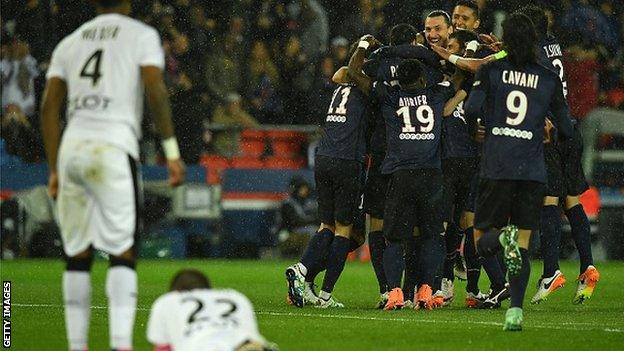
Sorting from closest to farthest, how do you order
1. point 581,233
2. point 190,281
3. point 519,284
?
point 190,281 → point 519,284 → point 581,233

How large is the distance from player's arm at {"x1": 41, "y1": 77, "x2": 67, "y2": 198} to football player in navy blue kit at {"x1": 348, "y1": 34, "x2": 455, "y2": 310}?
472 cm

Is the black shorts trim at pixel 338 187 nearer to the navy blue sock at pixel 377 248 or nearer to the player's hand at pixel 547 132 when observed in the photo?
the navy blue sock at pixel 377 248

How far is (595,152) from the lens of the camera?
23.8 metres

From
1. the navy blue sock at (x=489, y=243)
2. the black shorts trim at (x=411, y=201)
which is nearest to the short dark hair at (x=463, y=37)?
the black shorts trim at (x=411, y=201)

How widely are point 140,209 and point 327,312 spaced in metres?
4.44

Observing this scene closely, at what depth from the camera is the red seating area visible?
23.4m

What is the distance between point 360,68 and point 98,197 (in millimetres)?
5168

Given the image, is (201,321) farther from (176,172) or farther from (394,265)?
(394,265)

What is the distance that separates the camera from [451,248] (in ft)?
46.3

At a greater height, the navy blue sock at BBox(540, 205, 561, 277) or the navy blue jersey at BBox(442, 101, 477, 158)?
the navy blue jersey at BBox(442, 101, 477, 158)

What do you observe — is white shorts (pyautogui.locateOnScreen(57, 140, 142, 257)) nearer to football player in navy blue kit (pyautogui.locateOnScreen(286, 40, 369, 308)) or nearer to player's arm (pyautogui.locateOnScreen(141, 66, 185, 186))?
player's arm (pyautogui.locateOnScreen(141, 66, 185, 186))

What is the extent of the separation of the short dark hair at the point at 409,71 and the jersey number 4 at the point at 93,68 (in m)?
4.78

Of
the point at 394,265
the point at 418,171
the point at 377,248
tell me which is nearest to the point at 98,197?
the point at 394,265

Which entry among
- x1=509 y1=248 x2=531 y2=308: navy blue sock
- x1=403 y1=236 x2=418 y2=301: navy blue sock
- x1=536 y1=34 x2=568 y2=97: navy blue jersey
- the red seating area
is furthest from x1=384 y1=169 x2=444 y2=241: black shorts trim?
the red seating area
